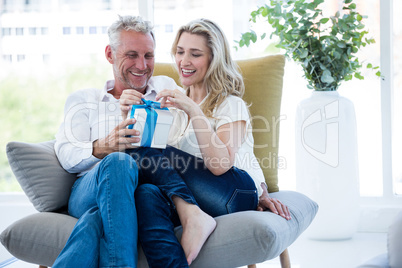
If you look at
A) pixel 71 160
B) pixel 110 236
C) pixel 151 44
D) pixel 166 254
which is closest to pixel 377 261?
pixel 166 254

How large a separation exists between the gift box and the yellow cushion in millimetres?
520

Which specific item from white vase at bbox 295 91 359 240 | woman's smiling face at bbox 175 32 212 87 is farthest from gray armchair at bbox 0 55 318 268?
white vase at bbox 295 91 359 240

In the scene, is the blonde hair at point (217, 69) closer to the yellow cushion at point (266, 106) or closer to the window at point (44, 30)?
the yellow cushion at point (266, 106)

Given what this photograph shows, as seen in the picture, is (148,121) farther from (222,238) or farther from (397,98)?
(397,98)

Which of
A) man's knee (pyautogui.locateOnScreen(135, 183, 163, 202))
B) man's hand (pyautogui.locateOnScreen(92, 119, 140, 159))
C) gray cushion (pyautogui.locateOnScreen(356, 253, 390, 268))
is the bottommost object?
gray cushion (pyautogui.locateOnScreen(356, 253, 390, 268))

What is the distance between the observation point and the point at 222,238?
55.2 inches

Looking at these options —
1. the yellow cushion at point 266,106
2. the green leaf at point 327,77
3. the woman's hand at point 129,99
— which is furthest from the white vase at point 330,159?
the woman's hand at point 129,99

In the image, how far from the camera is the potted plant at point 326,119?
2.39 meters

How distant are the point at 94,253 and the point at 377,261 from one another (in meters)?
0.78

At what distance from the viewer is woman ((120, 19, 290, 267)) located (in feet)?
4.55

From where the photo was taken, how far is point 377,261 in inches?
34.9

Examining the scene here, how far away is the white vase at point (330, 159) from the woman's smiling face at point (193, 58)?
796 mm

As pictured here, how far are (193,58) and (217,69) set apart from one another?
0.10 meters

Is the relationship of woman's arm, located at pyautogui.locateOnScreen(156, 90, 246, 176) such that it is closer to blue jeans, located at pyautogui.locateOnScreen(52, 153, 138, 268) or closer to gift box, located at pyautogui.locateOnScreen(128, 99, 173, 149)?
gift box, located at pyautogui.locateOnScreen(128, 99, 173, 149)
